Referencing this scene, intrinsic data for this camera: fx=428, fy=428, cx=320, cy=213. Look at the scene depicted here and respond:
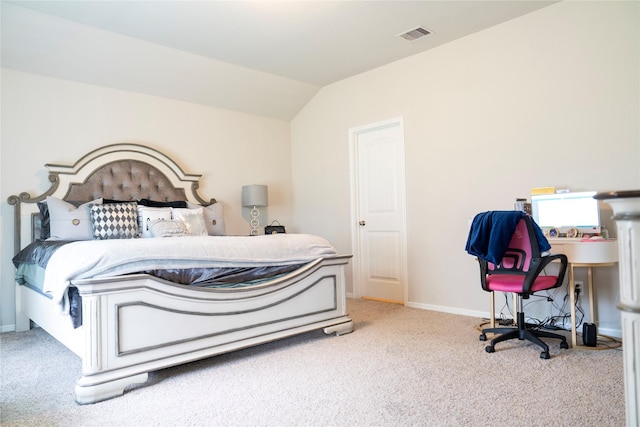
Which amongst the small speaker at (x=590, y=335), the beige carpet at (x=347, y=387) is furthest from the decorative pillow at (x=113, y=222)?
the small speaker at (x=590, y=335)

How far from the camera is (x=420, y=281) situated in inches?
168

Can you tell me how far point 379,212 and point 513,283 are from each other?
2083 millimetres

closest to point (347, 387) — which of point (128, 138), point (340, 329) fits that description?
point (340, 329)

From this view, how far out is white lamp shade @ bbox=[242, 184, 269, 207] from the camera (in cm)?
494

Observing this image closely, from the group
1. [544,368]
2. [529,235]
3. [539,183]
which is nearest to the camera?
[544,368]

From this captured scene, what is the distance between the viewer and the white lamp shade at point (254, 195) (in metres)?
4.94

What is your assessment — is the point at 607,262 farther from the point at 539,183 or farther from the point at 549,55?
the point at 549,55

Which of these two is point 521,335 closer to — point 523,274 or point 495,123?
point 523,274

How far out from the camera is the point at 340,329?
3291 millimetres

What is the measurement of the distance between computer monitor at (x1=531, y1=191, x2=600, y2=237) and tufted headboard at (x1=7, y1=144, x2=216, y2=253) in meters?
3.32

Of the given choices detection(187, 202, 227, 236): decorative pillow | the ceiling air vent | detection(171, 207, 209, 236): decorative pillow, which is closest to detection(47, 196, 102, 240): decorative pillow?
detection(171, 207, 209, 236): decorative pillow

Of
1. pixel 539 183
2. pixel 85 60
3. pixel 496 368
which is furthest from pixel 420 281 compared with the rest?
pixel 85 60

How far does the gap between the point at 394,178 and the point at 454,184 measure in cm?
75

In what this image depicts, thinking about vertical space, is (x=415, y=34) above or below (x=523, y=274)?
above
